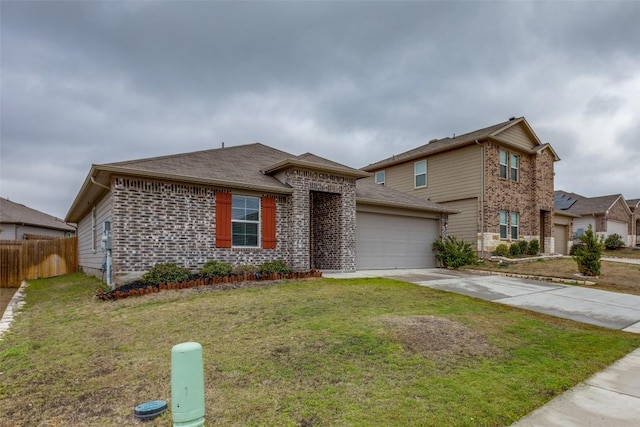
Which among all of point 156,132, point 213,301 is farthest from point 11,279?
point 213,301

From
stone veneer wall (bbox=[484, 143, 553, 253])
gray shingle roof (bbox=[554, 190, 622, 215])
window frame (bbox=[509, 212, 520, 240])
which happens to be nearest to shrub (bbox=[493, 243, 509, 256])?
stone veneer wall (bbox=[484, 143, 553, 253])

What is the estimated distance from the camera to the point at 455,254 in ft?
51.6

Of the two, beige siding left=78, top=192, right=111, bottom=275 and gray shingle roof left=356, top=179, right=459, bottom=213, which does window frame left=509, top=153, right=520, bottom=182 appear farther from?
beige siding left=78, top=192, right=111, bottom=275

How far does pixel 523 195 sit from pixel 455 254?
7.34 metres

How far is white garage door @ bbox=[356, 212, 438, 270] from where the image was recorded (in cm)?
1438

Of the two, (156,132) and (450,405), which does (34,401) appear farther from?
(156,132)

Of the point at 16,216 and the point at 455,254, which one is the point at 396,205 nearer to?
the point at 455,254

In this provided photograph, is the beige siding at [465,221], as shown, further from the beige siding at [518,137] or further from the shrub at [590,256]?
the shrub at [590,256]

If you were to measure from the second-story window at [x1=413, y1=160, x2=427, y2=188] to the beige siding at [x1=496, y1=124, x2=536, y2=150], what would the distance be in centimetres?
406

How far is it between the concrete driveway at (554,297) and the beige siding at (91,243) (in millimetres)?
7365

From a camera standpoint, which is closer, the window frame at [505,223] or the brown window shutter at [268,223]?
the brown window shutter at [268,223]

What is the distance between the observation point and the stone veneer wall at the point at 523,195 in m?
17.8

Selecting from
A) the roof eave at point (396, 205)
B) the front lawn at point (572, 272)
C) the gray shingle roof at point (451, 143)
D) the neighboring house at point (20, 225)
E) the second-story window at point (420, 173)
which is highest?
the gray shingle roof at point (451, 143)

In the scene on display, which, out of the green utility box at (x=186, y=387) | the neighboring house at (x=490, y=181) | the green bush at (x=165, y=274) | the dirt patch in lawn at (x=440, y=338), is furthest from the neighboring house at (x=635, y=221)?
the green utility box at (x=186, y=387)
